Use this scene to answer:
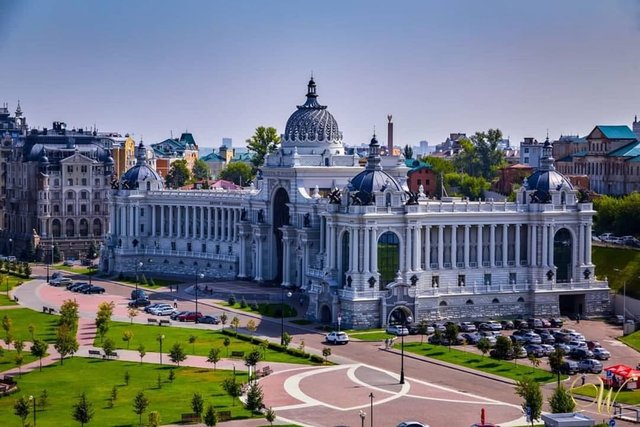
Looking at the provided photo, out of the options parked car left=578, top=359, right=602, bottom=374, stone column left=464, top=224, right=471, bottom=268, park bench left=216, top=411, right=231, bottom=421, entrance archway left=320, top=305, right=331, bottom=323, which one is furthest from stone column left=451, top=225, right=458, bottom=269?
park bench left=216, top=411, right=231, bottom=421

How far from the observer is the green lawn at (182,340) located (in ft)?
317

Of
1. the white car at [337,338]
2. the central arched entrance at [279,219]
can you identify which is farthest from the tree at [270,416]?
the central arched entrance at [279,219]

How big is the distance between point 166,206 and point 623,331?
64.4 metres

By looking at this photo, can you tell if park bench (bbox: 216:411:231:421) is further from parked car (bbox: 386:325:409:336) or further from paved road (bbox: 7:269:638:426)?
parked car (bbox: 386:325:409:336)

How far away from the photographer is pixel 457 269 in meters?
117

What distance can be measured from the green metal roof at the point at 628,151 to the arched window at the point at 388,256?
61.0 m

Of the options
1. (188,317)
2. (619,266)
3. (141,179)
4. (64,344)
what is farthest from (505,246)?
(141,179)

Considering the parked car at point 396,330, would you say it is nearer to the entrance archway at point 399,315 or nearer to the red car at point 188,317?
the entrance archway at point 399,315

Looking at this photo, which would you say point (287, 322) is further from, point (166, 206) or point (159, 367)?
point (166, 206)

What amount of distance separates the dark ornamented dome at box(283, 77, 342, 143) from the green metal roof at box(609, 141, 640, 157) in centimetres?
4686

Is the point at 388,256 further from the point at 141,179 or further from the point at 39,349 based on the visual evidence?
the point at 141,179

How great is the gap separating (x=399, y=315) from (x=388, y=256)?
17.2 ft

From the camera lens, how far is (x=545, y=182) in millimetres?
120875

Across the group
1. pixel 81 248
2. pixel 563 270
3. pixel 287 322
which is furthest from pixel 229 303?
pixel 81 248
